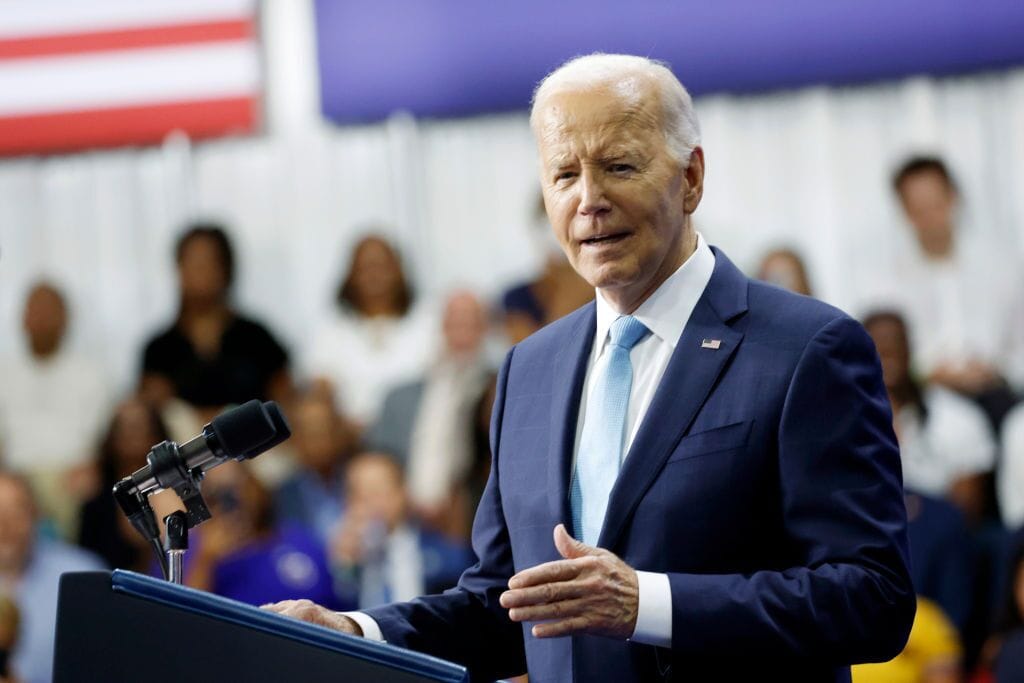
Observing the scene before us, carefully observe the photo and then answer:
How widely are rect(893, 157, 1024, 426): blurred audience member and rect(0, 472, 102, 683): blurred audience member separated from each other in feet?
10.8

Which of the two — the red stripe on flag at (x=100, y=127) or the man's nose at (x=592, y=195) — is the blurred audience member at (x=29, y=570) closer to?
the red stripe on flag at (x=100, y=127)

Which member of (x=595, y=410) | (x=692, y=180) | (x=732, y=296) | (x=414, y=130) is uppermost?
(x=414, y=130)

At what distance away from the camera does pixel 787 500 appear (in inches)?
76.4

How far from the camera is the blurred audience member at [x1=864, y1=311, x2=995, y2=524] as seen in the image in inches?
227

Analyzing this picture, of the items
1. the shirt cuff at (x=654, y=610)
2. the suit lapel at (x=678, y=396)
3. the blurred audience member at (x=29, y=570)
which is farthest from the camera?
the blurred audience member at (x=29, y=570)

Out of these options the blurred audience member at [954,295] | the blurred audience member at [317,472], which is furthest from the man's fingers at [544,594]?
the blurred audience member at [954,295]

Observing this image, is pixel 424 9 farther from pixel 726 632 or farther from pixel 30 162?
pixel 726 632

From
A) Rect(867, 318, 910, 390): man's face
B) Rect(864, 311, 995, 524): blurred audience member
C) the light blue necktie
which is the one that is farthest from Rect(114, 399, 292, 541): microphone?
Rect(867, 318, 910, 390): man's face

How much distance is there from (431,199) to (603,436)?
16.6ft

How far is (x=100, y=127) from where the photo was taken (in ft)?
24.4

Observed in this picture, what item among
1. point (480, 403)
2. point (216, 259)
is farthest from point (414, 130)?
point (480, 403)

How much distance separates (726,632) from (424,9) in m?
5.51

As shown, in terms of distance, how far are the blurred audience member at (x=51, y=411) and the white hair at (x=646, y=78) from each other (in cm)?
496

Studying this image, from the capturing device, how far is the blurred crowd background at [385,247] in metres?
5.89
